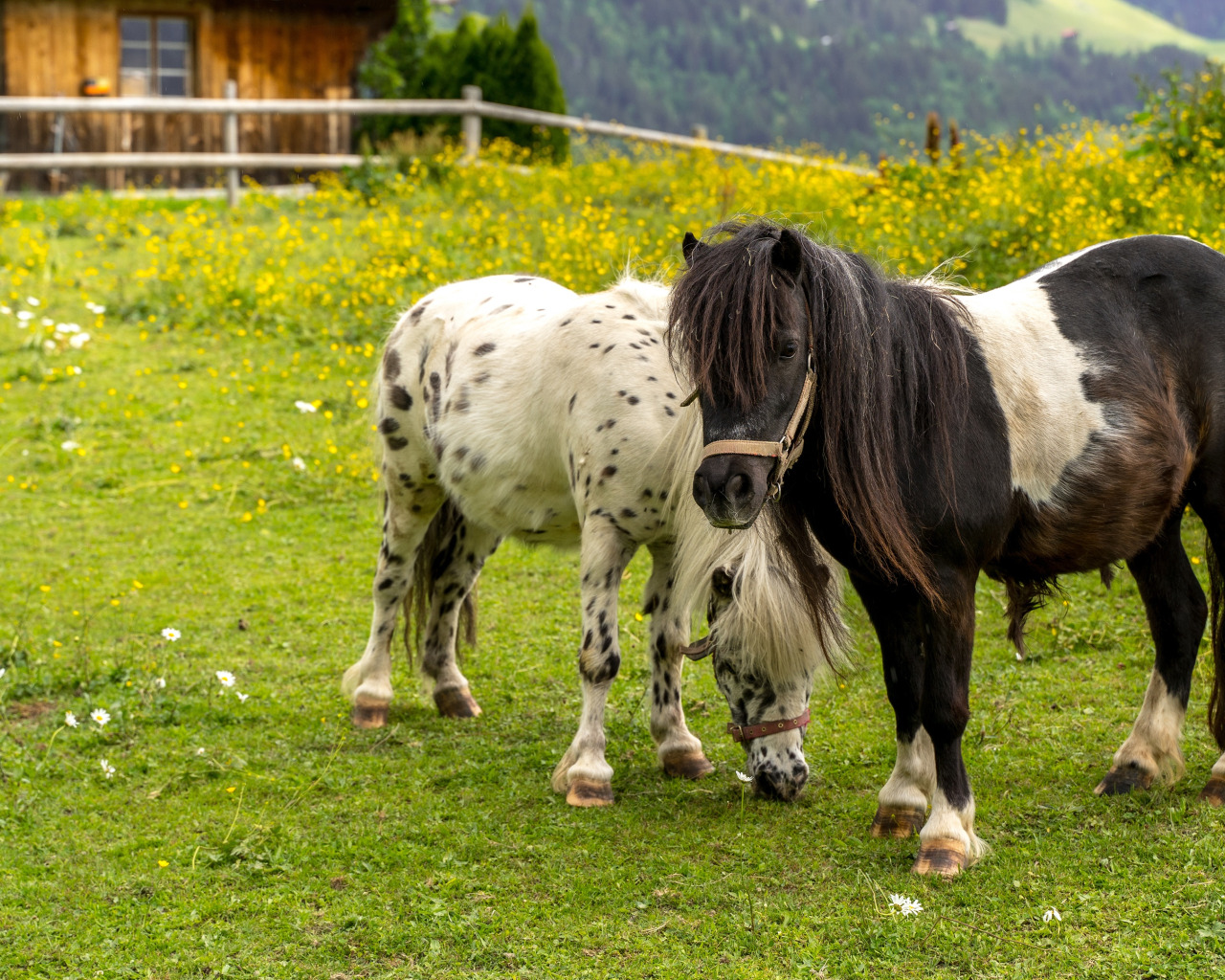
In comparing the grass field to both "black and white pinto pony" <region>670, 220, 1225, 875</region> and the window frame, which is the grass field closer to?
"black and white pinto pony" <region>670, 220, 1225, 875</region>

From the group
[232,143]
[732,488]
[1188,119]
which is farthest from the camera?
[232,143]

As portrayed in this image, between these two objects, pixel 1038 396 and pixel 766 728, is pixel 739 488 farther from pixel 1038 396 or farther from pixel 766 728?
pixel 766 728

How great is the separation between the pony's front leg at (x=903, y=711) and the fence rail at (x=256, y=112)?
482 inches

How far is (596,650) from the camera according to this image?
445 cm

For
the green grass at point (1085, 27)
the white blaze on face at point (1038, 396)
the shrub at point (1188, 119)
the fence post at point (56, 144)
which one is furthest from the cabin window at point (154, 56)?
the green grass at point (1085, 27)

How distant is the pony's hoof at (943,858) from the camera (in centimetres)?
367

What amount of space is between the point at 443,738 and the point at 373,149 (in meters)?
15.8

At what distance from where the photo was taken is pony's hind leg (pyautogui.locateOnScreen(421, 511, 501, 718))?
5.51 meters

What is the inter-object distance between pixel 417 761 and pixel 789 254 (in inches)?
110

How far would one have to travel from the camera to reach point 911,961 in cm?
328

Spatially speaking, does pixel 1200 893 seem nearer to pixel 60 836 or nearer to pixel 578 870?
pixel 578 870

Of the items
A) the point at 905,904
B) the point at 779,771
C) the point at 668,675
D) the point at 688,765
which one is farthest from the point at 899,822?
the point at 668,675

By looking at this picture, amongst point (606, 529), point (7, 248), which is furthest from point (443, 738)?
point (7, 248)

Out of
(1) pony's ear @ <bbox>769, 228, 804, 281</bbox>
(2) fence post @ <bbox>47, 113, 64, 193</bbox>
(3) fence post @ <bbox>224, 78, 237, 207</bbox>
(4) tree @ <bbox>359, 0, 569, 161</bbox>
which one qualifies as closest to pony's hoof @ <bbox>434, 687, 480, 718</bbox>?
(1) pony's ear @ <bbox>769, 228, 804, 281</bbox>
